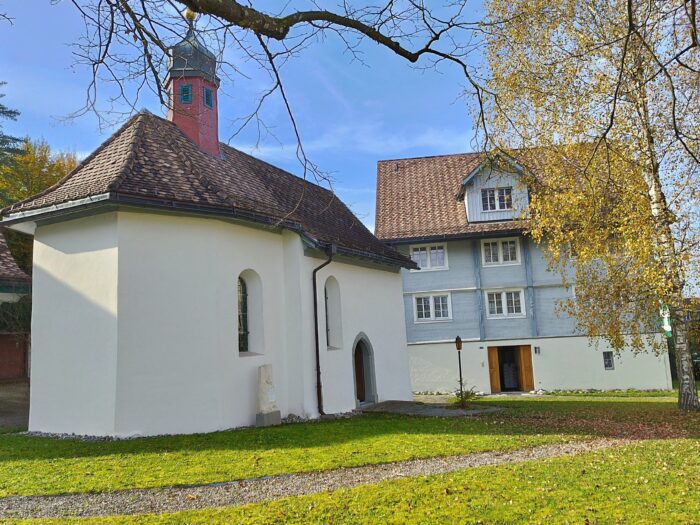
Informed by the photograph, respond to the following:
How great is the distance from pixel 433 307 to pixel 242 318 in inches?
575

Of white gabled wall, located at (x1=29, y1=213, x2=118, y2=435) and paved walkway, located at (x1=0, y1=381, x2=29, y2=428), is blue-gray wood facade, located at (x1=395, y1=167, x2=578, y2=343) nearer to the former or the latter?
paved walkway, located at (x1=0, y1=381, x2=29, y2=428)

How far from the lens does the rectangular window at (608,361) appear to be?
25331mm

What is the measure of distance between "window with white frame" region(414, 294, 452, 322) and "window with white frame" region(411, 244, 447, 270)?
137 cm

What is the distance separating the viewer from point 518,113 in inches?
559

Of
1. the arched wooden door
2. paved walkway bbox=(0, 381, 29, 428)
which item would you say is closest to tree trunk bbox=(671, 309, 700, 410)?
the arched wooden door

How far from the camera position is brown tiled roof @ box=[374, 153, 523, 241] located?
25891mm

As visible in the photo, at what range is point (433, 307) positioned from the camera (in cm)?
2642

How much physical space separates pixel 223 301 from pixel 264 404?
Result: 93.2 inches

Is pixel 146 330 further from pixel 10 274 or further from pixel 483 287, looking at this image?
pixel 483 287

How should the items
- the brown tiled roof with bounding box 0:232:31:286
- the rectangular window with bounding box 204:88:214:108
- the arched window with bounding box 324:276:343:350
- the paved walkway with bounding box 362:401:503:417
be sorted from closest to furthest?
the paved walkway with bounding box 362:401:503:417 < the arched window with bounding box 324:276:343:350 < the rectangular window with bounding box 204:88:214:108 < the brown tiled roof with bounding box 0:232:31:286

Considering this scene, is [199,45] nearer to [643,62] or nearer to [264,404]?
[264,404]

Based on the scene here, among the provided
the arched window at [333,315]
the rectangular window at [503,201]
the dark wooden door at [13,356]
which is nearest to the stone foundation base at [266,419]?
the arched window at [333,315]

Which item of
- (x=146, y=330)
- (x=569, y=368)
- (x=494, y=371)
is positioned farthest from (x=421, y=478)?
(x=569, y=368)

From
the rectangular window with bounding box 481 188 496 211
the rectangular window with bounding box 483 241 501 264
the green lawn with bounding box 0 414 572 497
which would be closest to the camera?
the green lawn with bounding box 0 414 572 497
